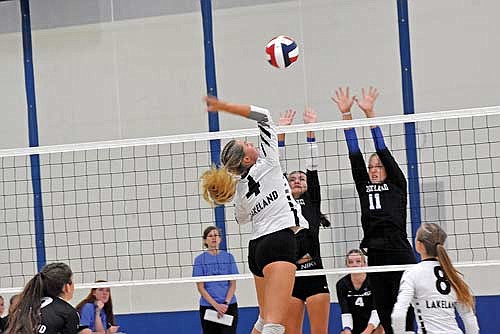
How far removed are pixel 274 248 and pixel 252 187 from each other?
507 millimetres

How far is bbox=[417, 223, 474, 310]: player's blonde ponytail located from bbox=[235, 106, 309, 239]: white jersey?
979 mm

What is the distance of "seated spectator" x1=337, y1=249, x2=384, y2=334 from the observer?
994 cm

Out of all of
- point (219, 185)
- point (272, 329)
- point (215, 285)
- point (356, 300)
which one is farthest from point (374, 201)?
point (215, 285)

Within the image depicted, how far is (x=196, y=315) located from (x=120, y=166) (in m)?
1.97

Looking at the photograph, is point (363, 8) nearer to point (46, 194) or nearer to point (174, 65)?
point (174, 65)

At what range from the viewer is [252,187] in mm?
7453

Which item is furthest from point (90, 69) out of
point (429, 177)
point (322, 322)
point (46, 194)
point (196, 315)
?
point (322, 322)

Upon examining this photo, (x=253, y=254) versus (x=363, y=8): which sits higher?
(x=363, y=8)

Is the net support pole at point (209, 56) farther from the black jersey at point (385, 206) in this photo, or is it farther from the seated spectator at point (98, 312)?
the black jersey at point (385, 206)

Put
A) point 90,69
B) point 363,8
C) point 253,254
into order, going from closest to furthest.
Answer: point 253,254
point 363,8
point 90,69

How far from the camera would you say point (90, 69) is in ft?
41.5

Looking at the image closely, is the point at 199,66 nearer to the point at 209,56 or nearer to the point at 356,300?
the point at 209,56

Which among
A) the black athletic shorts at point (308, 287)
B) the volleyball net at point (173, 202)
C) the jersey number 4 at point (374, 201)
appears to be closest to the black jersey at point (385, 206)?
the jersey number 4 at point (374, 201)

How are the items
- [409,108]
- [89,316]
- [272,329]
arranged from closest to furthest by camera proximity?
[272,329] → [89,316] → [409,108]
